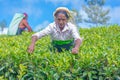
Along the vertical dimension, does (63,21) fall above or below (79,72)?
above

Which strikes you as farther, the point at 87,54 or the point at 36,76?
the point at 87,54

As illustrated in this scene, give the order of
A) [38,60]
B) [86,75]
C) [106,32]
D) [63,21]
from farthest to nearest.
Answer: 1. [106,32]
2. [63,21]
3. [38,60]
4. [86,75]

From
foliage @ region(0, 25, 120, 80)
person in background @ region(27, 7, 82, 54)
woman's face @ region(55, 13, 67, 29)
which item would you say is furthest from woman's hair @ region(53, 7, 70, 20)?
foliage @ region(0, 25, 120, 80)

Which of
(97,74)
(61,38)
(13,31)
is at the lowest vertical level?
(97,74)

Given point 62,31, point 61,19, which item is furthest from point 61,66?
point 62,31

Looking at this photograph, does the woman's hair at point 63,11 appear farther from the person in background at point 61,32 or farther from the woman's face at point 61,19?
the woman's face at point 61,19

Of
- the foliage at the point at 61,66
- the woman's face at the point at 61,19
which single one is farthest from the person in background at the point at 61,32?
the foliage at the point at 61,66

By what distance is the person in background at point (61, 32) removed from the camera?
268 inches

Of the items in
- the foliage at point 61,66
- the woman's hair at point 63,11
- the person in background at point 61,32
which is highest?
the woman's hair at point 63,11

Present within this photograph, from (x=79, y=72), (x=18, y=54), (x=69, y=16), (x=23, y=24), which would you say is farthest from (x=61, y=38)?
(x=23, y=24)

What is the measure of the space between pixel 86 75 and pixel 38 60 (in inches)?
31.8

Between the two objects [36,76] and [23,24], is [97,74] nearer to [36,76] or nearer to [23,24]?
[36,76]

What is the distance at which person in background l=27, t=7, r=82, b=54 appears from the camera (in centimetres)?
682

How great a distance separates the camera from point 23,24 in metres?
16.9
